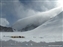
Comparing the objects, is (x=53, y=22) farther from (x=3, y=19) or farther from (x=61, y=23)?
(x=3, y=19)

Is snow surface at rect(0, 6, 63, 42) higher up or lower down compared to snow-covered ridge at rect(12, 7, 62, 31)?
lower down

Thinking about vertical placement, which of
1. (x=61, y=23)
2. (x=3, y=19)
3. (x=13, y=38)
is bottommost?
(x=13, y=38)

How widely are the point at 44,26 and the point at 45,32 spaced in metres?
0.76

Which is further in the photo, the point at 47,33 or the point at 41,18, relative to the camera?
the point at 41,18

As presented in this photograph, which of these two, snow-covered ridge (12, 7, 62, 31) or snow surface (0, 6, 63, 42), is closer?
snow surface (0, 6, 63, 42)

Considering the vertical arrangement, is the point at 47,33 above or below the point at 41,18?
below

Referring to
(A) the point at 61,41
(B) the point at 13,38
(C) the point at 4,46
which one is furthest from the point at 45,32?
(C) the point at 4,46

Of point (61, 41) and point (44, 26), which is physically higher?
point (44, 26)

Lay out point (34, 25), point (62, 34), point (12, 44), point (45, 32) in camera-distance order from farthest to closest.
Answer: point (34, 25)
point (45, 32)
point (62, 34)
point (12, 44)

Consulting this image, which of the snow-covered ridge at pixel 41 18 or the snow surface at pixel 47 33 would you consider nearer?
the snow surface at pixel 47 33

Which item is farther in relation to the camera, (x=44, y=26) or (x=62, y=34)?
(x=44, y=26)

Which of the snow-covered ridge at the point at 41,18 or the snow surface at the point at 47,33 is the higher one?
the snow-covered ridge at the point at 41,18

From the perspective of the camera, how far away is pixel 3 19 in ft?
25.1

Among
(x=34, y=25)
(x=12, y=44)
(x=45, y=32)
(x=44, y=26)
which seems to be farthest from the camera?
(x=34, y=25)
